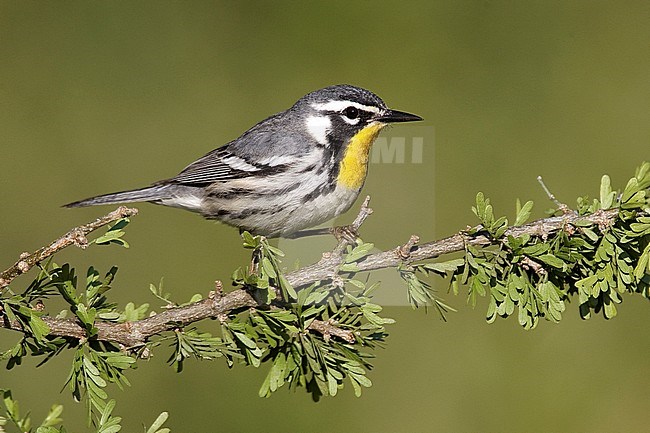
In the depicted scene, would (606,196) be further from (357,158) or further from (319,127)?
(319,127)

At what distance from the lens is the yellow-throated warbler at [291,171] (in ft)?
7.68

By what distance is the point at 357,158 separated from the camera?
2.39 meters

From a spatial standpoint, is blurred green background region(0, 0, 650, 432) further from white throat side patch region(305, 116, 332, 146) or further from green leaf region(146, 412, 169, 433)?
green leaf region(146, 412, 169, 433)

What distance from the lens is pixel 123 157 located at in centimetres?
366

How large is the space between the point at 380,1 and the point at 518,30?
0.65 meters

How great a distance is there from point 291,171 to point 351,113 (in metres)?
0.25

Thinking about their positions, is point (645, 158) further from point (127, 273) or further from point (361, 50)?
point (127, 273)

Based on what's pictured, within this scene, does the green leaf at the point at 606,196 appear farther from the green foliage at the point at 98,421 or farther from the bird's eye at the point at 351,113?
the bird's eye at the point at 351,113

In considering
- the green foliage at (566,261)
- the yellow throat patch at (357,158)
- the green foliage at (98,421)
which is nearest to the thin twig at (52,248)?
the green foliage at (98,421)

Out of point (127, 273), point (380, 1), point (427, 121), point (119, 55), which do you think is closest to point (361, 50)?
point (380, 1)

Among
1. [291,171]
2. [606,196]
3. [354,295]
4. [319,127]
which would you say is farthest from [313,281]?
[319,127]

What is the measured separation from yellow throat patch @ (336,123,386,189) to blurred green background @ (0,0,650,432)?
34cm

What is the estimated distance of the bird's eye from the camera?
7.94 feet

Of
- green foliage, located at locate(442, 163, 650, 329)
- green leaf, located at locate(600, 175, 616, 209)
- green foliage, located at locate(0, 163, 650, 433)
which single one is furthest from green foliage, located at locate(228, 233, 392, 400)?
green leaf, located at locate(600, 175, 616, 209)
